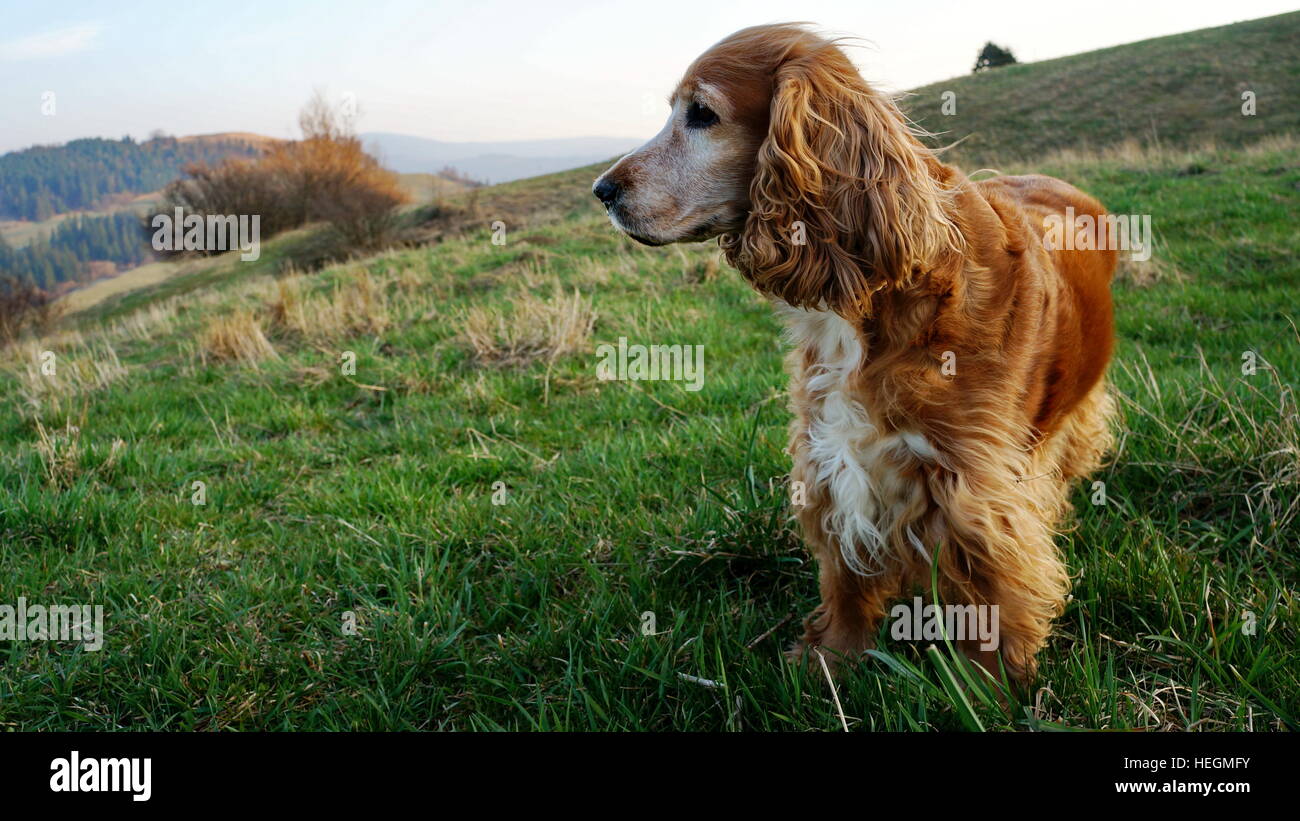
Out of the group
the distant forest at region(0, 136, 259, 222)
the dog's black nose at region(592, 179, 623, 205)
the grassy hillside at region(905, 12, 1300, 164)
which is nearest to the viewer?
the dog's black nose at region(592, 179, 623, 205)

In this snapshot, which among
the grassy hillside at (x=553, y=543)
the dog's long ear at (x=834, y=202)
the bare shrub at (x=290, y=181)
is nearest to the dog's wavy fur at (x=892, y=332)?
the dog's long ear at (x=834, y=202)

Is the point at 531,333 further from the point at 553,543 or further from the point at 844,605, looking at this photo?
the point at 844,605

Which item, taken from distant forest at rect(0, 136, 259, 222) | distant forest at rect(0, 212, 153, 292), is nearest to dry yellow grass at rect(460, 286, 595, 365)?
distant forest at rect(0, 212, 153, 292)

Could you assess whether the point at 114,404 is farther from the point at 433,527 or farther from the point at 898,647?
the point at 898,647

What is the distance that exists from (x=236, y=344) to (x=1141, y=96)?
30.4m

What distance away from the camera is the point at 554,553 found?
3072 millimetres

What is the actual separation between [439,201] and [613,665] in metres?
27.1

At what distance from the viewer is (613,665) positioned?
2.36 meters

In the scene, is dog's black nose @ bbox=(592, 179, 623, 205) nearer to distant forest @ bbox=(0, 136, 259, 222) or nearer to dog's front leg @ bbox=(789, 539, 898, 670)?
dog's front leg @ bbox=(789, 539, 898, 670)

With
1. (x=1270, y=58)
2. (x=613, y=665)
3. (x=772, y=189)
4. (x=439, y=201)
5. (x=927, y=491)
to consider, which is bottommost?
(x=613, y=665)

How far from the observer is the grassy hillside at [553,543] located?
2.22 meters

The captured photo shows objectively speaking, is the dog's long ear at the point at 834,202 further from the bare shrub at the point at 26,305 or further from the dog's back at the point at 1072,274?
the bare shrub at the point at 26,305

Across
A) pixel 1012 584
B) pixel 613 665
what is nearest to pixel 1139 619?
pixel 1012 584

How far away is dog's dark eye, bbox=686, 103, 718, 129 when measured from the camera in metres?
→ 2.42
